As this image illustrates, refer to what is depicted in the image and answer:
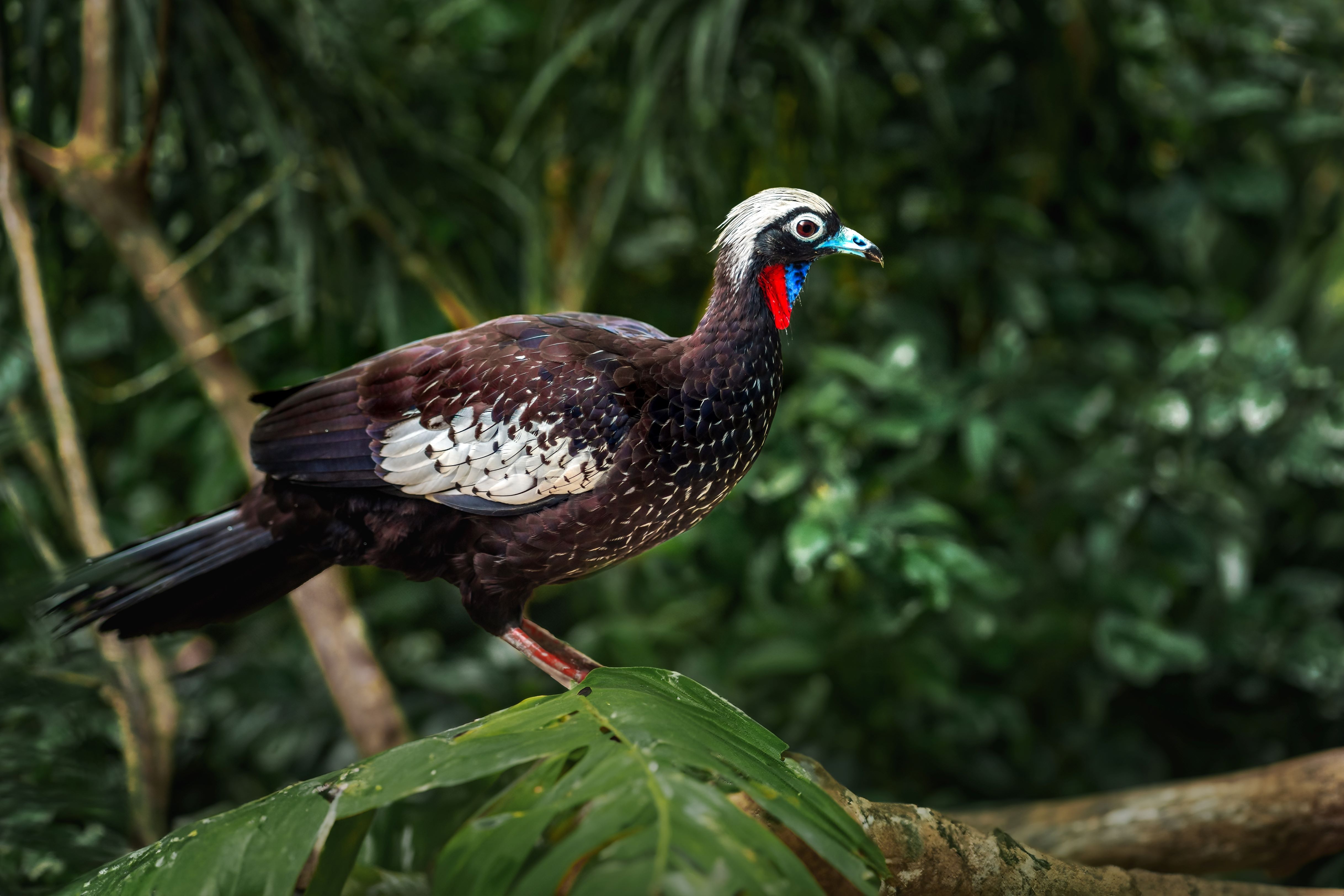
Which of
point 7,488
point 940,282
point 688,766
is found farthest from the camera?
point 940,282

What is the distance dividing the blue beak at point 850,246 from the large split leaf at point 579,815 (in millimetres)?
436

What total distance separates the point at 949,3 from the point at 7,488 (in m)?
2.01

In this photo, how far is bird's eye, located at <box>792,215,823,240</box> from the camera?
3.20ft

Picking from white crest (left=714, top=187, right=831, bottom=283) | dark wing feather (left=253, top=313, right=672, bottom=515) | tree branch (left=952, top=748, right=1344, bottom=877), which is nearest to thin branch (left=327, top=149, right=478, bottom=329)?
dark wing feather (left=253, top=313, right=672, bottom=515)

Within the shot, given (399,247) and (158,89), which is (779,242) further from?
(158,89)

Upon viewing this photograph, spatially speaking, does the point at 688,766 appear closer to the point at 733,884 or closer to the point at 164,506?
the point at 733,884

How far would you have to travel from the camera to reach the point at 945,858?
1081mm

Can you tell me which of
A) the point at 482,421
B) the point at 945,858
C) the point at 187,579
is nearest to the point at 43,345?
the point at 187,579

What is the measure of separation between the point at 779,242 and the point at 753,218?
35 millimetres

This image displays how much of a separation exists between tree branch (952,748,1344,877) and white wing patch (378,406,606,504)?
1077 millimetres

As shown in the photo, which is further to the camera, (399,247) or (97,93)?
(399,247)

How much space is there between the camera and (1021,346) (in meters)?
2.01

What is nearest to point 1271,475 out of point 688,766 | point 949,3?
point 949,3

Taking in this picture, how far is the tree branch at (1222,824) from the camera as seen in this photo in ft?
5.45
